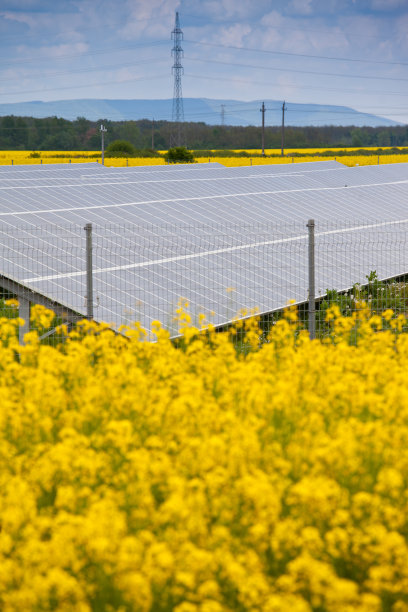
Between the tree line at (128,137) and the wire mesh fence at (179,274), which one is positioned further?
the tree line at (128,137)

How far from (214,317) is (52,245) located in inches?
105

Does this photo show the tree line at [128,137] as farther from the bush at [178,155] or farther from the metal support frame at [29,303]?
the metal support frame at [29,303]

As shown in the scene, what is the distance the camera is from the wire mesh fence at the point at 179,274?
32.9 ft

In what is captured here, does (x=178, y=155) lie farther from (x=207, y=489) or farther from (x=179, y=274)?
(x=207, y=489)

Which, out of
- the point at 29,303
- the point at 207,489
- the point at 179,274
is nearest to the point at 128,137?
the point at 179,274

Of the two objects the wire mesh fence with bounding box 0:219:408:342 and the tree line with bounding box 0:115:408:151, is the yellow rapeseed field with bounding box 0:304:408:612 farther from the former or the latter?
the tree line with bounding box 0:115:408:151

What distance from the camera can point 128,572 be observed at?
3.40 meters

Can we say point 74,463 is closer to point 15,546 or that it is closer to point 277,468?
point 15,546

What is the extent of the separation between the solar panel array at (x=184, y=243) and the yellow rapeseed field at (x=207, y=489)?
4.34m

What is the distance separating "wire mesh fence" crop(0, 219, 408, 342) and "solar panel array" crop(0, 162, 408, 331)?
2cm

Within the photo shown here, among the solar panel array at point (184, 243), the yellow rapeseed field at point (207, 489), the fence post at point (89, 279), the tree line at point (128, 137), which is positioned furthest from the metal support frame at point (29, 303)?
the tree line at point (128, 137)

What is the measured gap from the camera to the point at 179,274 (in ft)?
37.4

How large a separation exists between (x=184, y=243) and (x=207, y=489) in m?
9.18

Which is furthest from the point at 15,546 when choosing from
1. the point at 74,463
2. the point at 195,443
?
the point at 195,443
